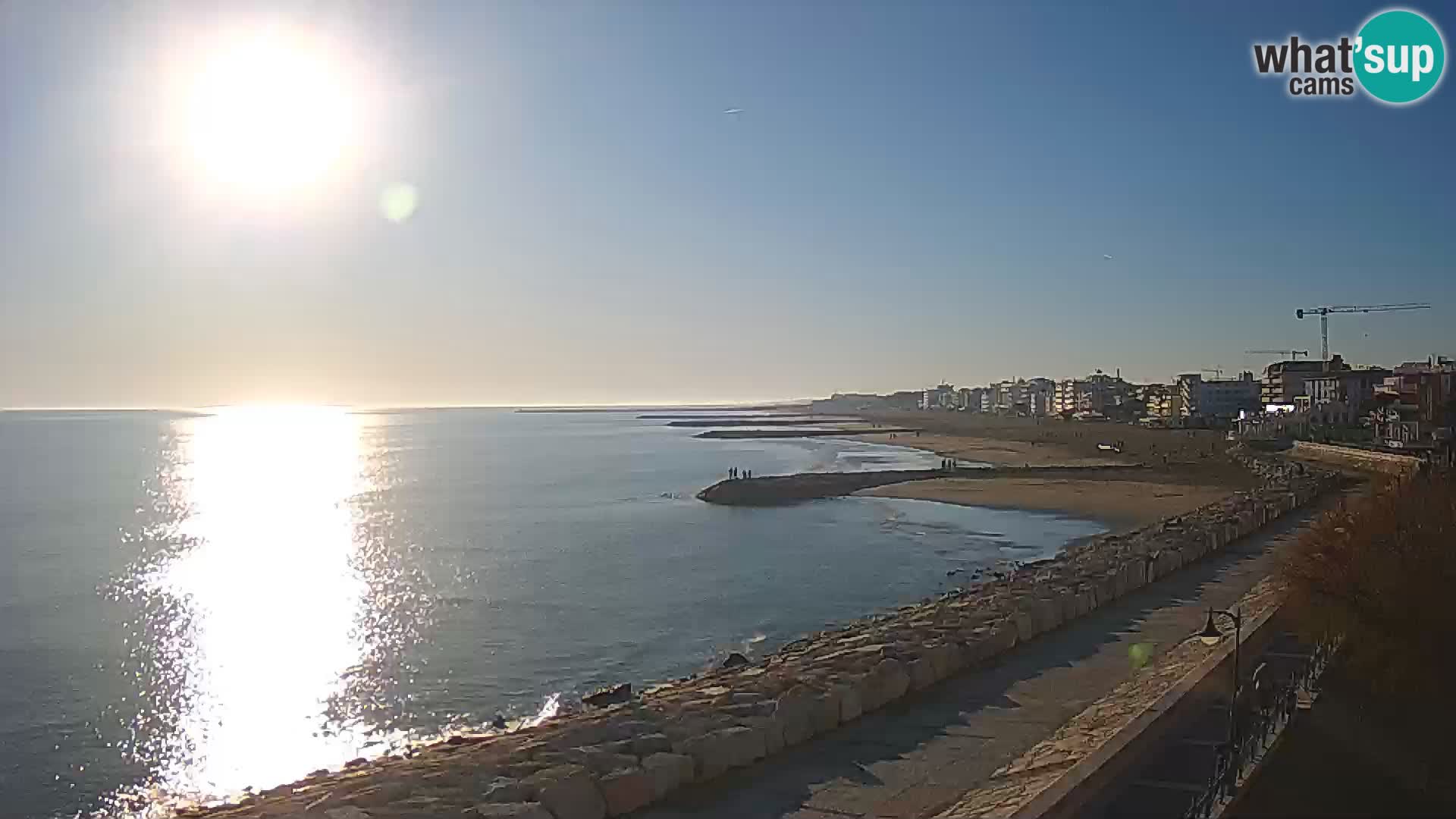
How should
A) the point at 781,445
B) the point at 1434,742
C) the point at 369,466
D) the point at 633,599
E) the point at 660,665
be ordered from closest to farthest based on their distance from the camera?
the point at 1434,742 → the point at 660,665 → the point at 633,599 → the point at 369,466 → the point at 781,445

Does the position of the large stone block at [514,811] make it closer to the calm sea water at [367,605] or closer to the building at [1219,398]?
the calm sea water at [367,605]

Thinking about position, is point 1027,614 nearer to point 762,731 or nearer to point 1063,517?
point 762,731

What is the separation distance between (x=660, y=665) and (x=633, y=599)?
6596 millimetres

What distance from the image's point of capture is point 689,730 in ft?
35.3

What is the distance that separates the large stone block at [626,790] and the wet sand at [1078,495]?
28.5m

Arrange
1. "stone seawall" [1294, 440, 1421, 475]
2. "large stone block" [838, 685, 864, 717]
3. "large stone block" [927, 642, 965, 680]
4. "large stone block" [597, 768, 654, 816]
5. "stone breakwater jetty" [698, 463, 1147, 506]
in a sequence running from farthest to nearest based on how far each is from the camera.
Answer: "stone breakwater jetty" [698, 463, 1147, 506] → "stone seawall" [1294, 440, 1421, 475] → "large stone block" [927, 642, 965, 680] → "large stone block" [838, 685, 864, 717] → "large stone block" [597, 768, 654, 816]

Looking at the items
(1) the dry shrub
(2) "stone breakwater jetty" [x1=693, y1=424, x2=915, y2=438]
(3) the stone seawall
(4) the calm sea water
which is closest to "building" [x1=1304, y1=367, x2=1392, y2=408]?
(3) the stone seawall

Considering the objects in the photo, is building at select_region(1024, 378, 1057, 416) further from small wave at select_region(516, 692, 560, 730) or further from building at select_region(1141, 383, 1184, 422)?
small wave at select_region(516, 692, 560, 730)

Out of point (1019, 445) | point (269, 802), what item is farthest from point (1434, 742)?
point (1019, 445)

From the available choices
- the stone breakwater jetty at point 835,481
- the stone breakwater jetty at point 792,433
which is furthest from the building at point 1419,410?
the stone breakwater jetty at point 792,433

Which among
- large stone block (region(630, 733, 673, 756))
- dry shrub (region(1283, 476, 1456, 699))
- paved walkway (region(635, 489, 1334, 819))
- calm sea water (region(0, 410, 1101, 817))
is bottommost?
calm sea water (region(0, 410, 1101, 817))

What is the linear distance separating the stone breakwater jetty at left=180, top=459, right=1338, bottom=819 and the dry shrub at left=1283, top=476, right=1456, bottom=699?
385cm

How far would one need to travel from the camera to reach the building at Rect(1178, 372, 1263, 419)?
115 m

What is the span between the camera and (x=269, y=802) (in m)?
10.9
